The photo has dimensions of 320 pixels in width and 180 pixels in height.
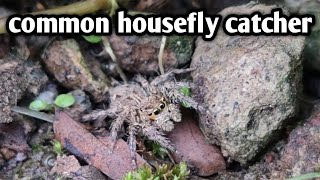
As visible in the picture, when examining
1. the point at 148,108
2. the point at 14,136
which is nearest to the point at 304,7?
the point at 148,108

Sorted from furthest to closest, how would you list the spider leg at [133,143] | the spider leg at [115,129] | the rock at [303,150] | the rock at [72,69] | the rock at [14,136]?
the rock at [72,69], the rock at [14,136], the spider leg at [115,129], the spider leg at [133,143], the rock at [303,150]

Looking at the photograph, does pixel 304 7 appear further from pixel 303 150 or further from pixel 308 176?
pixel 308 176

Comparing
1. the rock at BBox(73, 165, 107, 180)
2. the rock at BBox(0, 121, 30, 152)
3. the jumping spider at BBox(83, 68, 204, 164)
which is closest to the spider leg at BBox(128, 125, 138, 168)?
the jumping spider at BBox(83, 68, 204, 164)

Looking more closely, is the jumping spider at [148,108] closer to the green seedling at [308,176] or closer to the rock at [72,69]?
the rock at [72,69]

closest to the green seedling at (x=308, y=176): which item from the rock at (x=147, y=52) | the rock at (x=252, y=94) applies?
the rock at (x=252, y=94)

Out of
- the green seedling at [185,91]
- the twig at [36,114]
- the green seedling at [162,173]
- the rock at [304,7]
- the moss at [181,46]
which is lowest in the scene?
the green seedling at [162,173]

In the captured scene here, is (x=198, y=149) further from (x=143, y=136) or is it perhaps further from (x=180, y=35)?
(x=180, y=35)
